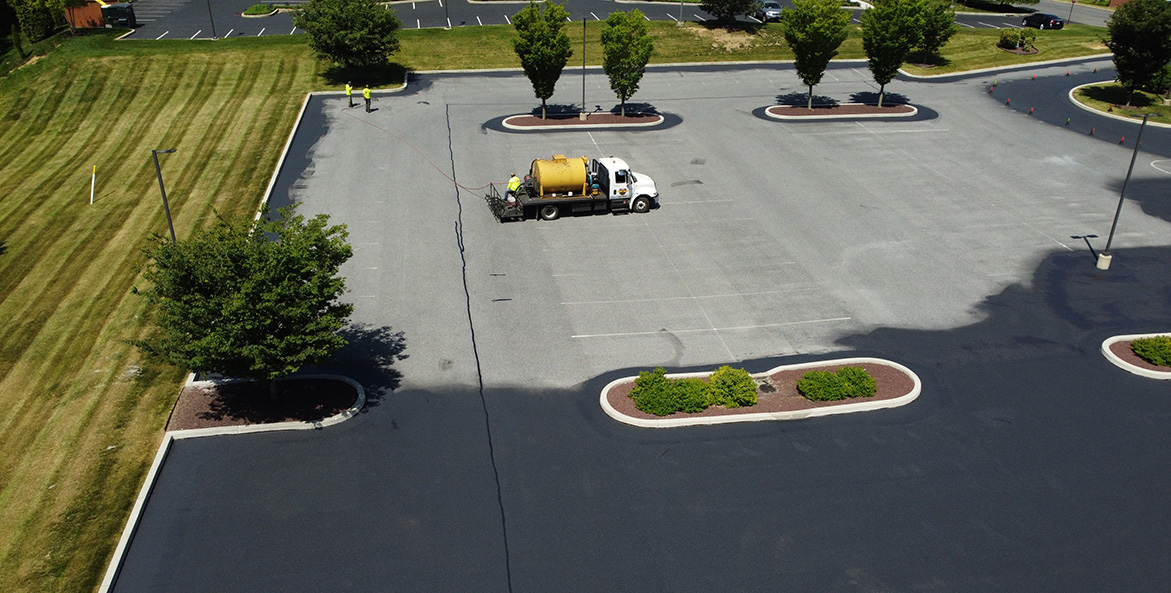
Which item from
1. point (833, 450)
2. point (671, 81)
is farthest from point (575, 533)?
point (671, 81)

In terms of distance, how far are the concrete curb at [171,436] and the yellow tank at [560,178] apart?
1455cm

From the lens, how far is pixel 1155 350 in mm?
26766

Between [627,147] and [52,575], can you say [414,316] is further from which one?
[627,147]

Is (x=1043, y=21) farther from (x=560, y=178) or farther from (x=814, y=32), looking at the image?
(x=560, y=178)

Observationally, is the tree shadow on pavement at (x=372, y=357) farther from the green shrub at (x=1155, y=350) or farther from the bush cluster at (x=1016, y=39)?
the bush cluster at (x=1016, y=39)

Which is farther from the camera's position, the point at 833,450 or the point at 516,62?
the point at 516,62

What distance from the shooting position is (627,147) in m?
46.7

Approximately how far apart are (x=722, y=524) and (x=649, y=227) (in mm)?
18625

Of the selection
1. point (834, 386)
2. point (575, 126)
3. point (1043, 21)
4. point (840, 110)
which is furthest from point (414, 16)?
point (834, 386)

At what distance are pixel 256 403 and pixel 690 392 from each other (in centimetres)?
1294

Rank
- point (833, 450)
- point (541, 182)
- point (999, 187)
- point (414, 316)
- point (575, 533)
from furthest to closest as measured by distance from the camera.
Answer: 1. point (999, 187)
2. point (541, 182)
3. point (414, 316)
4. point (833, 450)
5. point (575, 533)

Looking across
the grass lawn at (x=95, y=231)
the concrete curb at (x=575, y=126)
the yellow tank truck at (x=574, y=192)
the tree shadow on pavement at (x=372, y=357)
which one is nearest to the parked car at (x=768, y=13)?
the concrete curb at (x=575, y=126)

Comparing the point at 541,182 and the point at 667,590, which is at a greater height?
the point at 541,182

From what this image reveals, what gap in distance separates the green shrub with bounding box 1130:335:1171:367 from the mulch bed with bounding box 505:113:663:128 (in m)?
30.1
